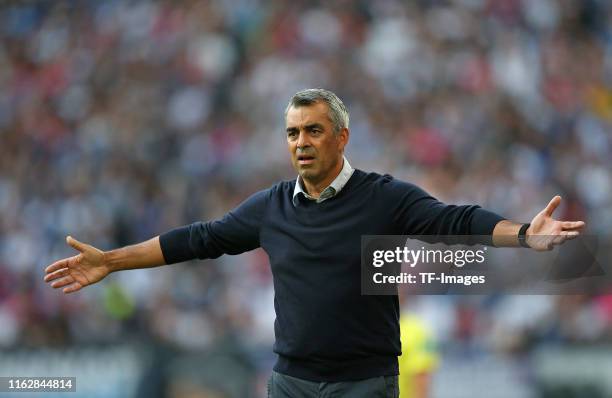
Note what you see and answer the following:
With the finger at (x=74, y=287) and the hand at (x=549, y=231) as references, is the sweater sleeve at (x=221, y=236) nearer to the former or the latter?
the finger at (x=74, y=287)

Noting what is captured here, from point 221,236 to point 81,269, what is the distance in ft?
2.23

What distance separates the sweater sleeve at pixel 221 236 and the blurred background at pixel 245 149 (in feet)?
15.2

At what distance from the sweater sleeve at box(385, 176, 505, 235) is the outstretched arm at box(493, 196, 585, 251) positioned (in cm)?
6

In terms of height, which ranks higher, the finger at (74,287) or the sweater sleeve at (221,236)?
the sweater sleeve at (221,236)

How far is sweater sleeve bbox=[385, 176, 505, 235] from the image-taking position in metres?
4.62

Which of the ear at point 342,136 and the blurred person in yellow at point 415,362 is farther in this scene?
the blurred person in yellow at point 415,362

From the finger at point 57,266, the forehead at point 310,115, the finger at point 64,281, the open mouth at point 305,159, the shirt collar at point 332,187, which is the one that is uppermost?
the forehead at point 310,115

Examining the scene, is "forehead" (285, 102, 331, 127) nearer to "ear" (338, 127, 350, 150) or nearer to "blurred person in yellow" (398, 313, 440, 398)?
"ear" (338, 127, 350, 150)

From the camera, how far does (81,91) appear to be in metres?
16.3

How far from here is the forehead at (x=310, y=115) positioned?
494cm

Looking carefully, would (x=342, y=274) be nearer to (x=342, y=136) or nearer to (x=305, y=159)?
(x=305, y=159)

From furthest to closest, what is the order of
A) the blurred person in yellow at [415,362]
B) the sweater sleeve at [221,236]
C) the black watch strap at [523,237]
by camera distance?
the blurred person in yellow at [415,362] → the sweater sleeve at [221,236] → the black watch strap at [523,237]

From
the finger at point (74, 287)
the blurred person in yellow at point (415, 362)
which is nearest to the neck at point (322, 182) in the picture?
the finger at point (74, 287)

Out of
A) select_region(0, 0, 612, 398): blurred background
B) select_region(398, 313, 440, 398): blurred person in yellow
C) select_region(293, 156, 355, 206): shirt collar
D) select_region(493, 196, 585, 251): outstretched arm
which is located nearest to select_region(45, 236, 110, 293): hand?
select_region(293, 156, 355, 206): shirt collar
